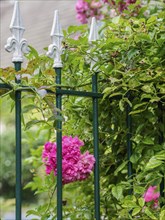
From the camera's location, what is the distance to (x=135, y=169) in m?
1.90

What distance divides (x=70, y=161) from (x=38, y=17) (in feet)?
17.1

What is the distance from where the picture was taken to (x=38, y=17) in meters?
6.74

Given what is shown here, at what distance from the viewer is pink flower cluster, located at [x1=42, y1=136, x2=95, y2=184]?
5.51 feet

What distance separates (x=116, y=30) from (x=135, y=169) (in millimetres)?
455

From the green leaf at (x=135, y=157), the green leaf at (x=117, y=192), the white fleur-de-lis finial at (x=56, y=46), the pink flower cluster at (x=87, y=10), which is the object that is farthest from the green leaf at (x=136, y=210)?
the pink flower cluster at (x=87, y=10)

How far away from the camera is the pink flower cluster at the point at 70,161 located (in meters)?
1.68

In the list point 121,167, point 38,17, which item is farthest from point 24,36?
point 121,167

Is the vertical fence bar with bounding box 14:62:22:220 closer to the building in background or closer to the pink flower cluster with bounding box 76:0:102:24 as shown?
the pink flower cluster with bounding box 76:0:102:24

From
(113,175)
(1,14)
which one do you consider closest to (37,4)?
(1,14)

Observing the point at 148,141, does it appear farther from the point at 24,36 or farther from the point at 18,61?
the point at 24,36

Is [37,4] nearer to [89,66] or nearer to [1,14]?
[1,14]

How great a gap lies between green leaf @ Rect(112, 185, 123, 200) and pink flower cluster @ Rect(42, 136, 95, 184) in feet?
0.38

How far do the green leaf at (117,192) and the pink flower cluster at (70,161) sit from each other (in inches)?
4.6

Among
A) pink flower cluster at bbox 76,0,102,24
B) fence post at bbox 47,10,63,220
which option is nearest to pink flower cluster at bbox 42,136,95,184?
fence post at bbox 47,10,63,220
